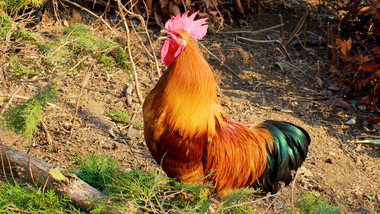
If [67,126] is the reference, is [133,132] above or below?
below

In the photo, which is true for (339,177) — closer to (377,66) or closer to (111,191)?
(377,66)

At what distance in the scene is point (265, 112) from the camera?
4.48 meters

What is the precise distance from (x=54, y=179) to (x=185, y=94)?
1.03 m

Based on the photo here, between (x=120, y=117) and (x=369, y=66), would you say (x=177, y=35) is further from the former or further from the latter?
(x=369, y=66)

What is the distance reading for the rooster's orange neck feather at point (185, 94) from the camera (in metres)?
2.48

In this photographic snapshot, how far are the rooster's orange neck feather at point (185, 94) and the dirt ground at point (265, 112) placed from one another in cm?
39

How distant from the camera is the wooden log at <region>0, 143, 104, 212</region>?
2.28 metres

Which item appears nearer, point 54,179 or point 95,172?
point 54,179

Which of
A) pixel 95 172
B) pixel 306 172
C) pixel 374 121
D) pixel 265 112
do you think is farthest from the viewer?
pixel 265 112

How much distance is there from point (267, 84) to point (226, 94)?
0.68 metres

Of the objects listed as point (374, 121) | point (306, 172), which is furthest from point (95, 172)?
point (374, 121)

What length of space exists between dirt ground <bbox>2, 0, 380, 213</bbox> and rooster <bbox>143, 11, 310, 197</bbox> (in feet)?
0.99

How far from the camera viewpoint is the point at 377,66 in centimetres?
429

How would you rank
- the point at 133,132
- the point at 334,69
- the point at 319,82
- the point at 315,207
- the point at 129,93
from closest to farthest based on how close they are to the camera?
1. the point at 315,207
2. the point at 133,132
3. the point at 129,93
4. the point at 334,69
5. the point at 319,82
